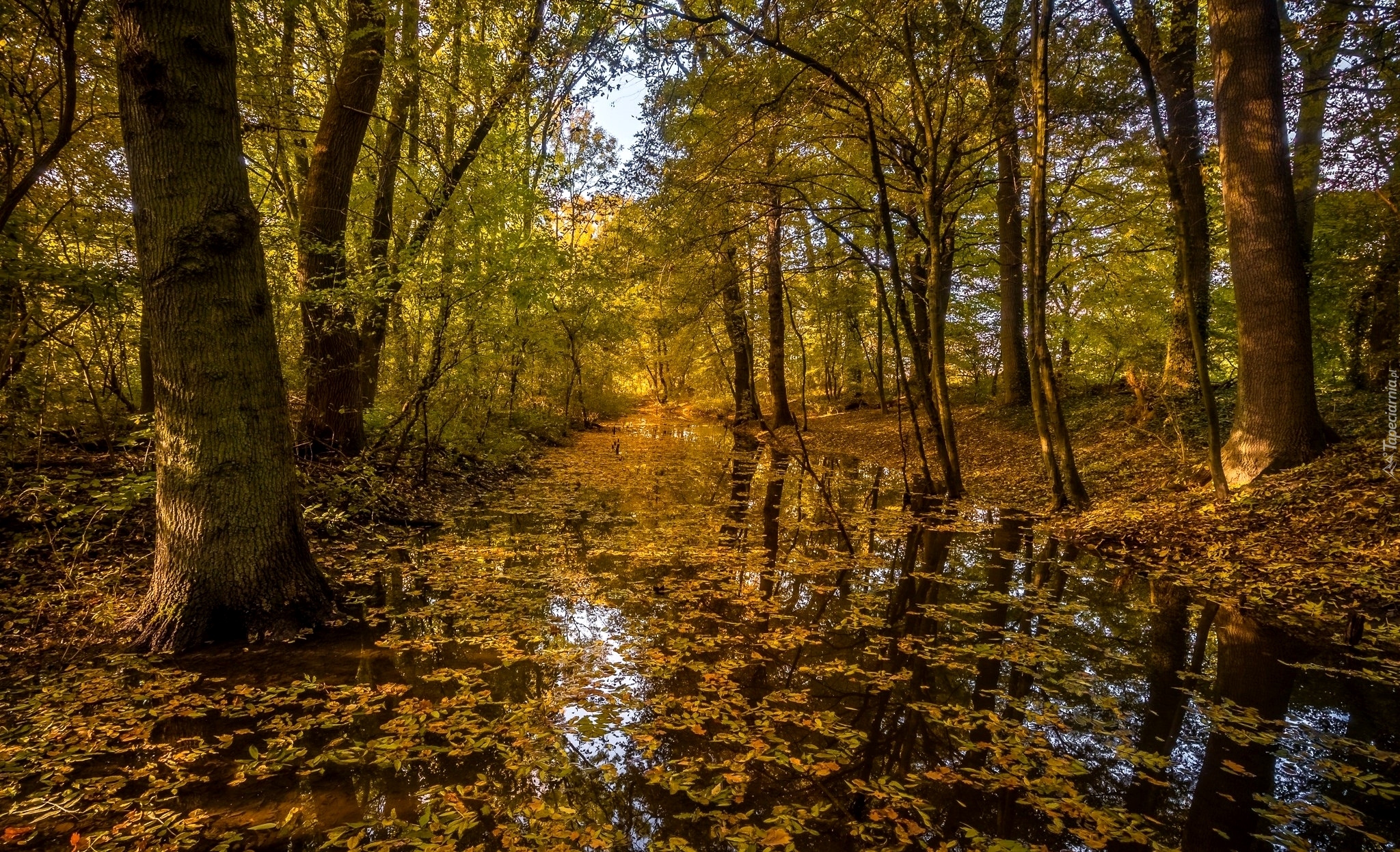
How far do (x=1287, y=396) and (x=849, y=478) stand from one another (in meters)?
6.83

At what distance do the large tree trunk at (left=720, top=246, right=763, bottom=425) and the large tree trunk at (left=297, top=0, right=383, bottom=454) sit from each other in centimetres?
665

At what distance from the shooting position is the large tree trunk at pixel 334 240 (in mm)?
7137

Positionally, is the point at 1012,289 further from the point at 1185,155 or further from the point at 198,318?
the point at 198,318

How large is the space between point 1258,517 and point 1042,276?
328cm

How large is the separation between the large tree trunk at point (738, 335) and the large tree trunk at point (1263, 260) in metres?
7.63

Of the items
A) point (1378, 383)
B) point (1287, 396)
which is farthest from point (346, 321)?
point (1378, 383)

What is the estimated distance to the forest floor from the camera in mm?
A: 4688

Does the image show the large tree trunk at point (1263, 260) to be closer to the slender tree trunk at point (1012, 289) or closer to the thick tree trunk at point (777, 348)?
the slender tree trunk at point (1012, 289)

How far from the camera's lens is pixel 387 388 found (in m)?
10.5

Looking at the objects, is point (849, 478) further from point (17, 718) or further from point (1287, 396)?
point (17, 718)

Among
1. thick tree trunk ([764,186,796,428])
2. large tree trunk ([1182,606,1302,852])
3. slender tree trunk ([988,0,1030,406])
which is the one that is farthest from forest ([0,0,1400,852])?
thick tree trunk ([764,186,796,428])

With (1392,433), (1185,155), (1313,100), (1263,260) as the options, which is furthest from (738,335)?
(1392,433)

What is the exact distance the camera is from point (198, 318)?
3650mm

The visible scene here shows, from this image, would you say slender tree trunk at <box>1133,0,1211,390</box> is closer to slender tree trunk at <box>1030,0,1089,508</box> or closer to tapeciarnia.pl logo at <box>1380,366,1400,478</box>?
slender tree trunk at <box>1030,0,1089,508</box>
